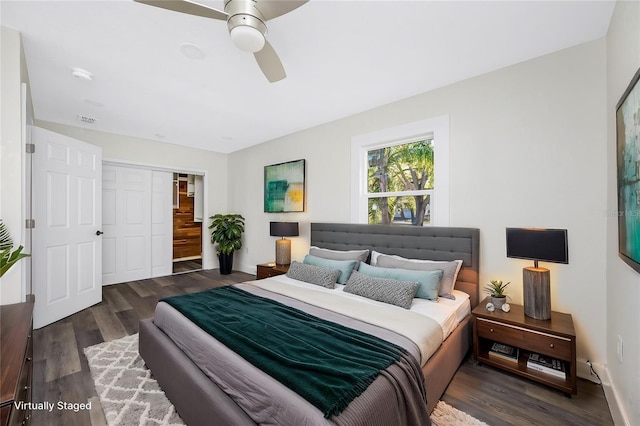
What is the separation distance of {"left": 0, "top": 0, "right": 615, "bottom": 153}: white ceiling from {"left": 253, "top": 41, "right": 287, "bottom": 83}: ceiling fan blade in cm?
26

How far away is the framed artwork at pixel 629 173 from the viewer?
1316mm

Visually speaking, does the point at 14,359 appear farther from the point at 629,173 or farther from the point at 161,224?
the point at 161,224

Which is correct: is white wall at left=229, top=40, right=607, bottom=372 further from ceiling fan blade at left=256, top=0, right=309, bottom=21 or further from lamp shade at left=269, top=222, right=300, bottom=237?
lamp shade at left=269, top=222, right=300, bottom=237

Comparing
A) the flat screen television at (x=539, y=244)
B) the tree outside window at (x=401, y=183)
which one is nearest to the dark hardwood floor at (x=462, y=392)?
the flat screen television at (x=539, y=244)

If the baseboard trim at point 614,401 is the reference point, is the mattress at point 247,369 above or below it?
above

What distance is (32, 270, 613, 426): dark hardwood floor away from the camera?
5.68 feet

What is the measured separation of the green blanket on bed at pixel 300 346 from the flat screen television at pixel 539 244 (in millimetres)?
1338

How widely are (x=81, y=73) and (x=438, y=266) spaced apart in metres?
3.89

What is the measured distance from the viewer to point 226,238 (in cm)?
546

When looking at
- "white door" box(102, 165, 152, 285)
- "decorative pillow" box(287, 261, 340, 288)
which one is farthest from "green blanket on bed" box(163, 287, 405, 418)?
"white door" box(102, 165, 152, 285)

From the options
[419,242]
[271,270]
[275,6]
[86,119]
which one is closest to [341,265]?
[419,242]

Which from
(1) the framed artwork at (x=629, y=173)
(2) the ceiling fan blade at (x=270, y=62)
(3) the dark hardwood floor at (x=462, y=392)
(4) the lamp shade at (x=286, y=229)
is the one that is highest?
(2) the ceiling fan blade at (x=270, y=62)

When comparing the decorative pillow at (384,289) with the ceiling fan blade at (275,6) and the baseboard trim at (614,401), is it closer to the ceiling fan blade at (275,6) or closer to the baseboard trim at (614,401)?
the baseboard trim at (614,401)

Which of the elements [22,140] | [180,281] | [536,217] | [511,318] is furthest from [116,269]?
[536,217]
